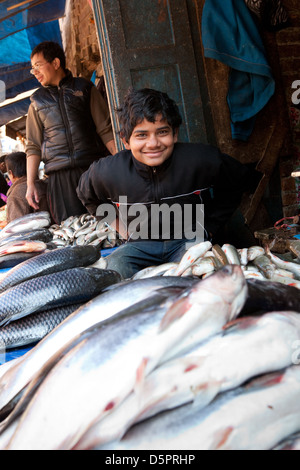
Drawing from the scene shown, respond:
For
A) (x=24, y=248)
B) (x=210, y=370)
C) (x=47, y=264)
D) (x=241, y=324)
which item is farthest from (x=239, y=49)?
(x=210, y=370)

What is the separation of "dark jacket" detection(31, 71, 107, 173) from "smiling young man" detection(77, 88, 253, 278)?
2.01m

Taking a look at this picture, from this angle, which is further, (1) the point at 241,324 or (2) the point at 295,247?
(2) the point at 295,247

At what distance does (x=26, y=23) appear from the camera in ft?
25.2

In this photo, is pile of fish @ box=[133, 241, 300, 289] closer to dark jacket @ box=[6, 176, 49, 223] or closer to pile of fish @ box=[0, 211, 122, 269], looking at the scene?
pile of fish @ box=[0, 211, 122, 269]

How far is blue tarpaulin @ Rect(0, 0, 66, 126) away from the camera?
707cm

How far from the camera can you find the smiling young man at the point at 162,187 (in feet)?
10.2

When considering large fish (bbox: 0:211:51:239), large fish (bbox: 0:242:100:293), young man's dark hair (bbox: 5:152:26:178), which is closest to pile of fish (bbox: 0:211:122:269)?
large fish (bbox: 0:211:51:239)

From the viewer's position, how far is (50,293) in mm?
2039

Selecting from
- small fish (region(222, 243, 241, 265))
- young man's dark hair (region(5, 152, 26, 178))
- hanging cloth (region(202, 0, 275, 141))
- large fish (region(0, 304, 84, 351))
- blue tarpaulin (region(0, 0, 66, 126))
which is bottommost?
large fish (region(0, 304, 84, 351))

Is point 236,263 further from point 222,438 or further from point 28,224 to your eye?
point 28,224

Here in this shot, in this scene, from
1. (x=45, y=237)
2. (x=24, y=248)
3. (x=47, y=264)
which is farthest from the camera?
(x=45, y=237)

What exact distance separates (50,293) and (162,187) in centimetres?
154

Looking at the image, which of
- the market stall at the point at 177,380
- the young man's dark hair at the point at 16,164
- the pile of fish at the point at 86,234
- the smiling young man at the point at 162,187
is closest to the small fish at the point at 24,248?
the pile of fish at the point at 86,234

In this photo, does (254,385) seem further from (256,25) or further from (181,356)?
(256,25)
